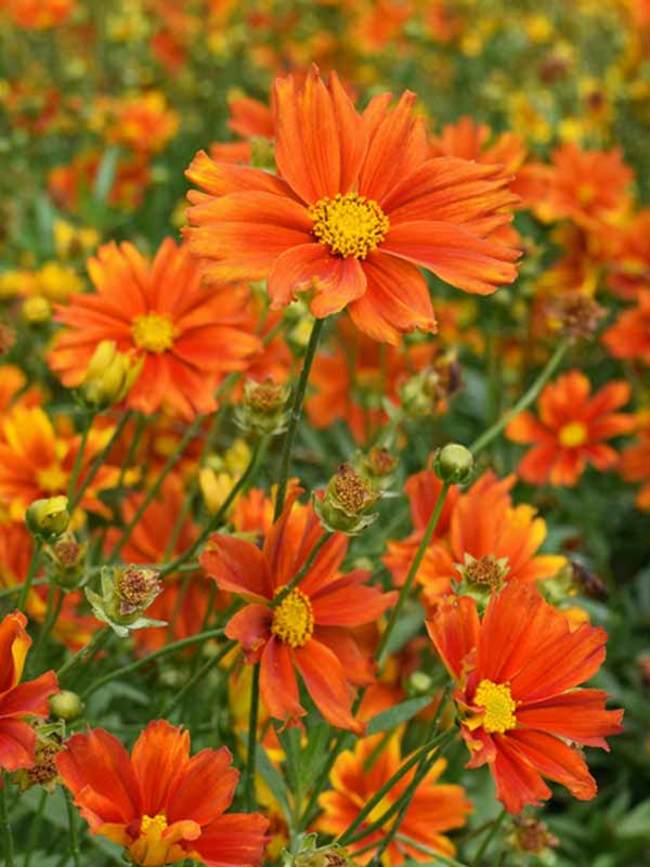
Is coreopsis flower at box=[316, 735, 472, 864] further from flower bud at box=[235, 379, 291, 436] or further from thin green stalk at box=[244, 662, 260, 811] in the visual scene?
flower bud at box=[235, 379, 291, 436]

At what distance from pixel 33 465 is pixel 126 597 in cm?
45

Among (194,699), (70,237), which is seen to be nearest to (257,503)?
(194,699)

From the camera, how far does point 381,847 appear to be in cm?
103

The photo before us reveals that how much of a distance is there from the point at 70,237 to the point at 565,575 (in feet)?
3.53

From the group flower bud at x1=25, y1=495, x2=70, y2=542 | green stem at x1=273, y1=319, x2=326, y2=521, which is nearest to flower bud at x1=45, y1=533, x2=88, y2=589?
flower bud at x1=25, y1=495, x2=70, y2=542

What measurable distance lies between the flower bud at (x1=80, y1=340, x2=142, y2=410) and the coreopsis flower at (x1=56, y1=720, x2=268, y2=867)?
0.35 meters

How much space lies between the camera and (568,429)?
1882 mm

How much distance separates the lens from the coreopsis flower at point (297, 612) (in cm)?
96

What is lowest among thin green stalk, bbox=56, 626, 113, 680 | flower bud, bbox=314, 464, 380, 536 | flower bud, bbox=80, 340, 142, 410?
thin green stalk, bbox=56, 626, 113, 680

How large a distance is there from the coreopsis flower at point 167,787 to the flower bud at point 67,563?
0.68 feet

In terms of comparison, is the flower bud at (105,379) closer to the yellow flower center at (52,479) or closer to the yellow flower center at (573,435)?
the yellow flower center at (52,479)

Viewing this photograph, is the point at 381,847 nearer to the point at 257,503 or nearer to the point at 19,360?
the point at 257,503

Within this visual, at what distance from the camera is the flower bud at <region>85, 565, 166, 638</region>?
0.95m

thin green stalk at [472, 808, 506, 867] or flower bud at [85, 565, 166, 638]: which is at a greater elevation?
flower bud at [85, 565, 166, 638]
